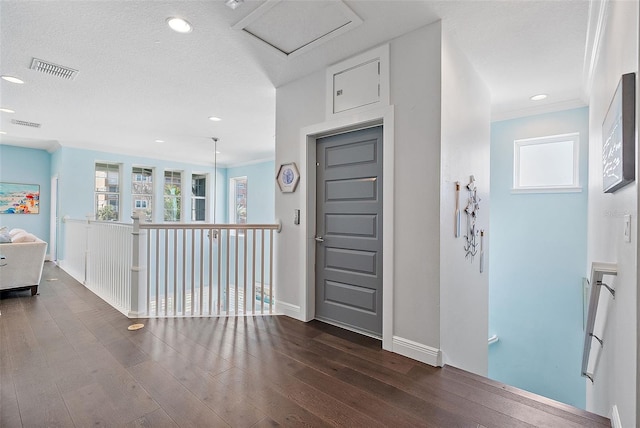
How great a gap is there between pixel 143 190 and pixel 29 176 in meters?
2.19

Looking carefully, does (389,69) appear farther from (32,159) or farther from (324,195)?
(32,159)

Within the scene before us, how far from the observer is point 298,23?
2.39 m

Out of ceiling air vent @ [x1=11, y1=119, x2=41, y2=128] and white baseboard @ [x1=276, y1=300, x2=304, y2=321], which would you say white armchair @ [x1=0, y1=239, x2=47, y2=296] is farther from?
white baseboard @ [x1=276, y1=300, x2=304, y2=321]

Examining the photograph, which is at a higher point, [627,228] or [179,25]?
[179,25]

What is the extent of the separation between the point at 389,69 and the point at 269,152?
504 centimetres

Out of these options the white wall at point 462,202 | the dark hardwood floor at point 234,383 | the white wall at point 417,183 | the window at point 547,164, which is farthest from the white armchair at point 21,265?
the window at point 547,164

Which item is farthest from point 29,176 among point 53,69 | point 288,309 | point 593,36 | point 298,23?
point 593,36

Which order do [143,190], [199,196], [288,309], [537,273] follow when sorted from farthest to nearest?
[199,196], [143,190], [537,273], [288,309]

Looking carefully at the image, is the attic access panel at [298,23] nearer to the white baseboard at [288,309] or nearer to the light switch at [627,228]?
the light switch at [627,228]

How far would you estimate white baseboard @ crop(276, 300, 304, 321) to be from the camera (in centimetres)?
332

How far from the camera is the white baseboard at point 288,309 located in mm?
3317

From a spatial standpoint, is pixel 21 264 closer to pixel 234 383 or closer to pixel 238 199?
pixel 234 383

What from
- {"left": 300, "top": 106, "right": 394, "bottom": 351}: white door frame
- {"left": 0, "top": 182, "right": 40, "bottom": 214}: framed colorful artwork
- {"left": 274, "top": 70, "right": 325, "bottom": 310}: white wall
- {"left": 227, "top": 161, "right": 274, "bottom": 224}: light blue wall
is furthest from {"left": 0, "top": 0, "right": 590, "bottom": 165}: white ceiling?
{"left": 227, "top": 161, "right": 274, "bottom": 224}: light blue wall

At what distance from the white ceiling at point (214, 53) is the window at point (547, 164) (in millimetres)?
454
